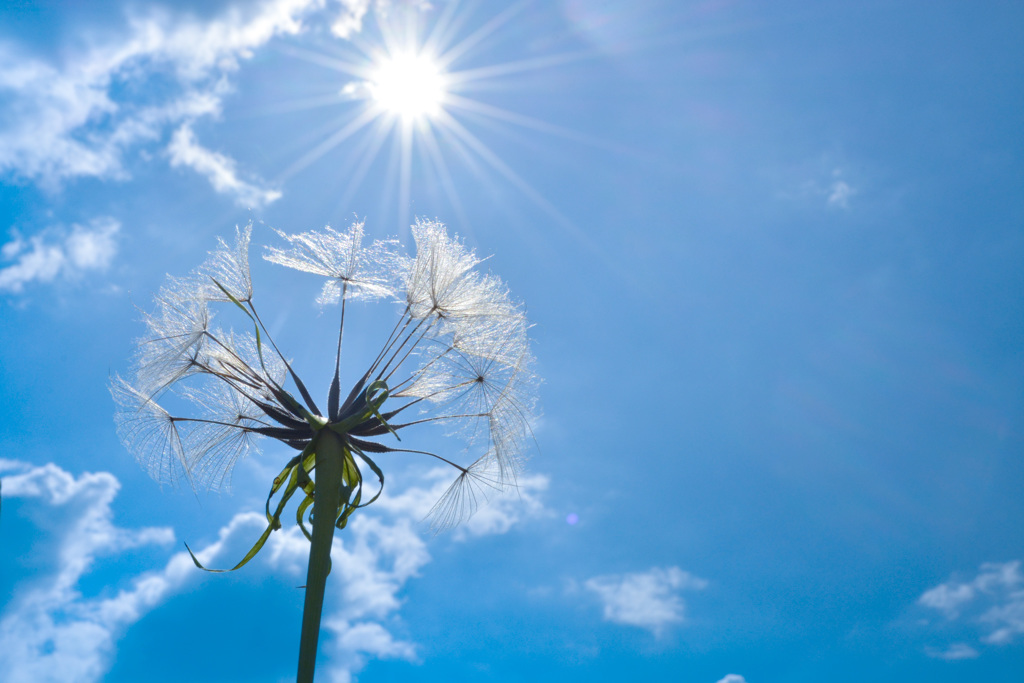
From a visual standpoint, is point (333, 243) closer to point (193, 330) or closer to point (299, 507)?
point (193, 330)

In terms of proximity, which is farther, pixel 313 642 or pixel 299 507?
pixel 299 507

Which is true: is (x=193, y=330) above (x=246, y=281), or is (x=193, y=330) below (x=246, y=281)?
below

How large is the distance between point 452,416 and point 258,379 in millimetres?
2634

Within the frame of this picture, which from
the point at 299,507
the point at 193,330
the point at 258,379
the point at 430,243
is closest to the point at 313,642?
the point at 299,507

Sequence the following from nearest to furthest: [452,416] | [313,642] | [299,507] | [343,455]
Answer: [313,642], [343,455], [299,507], [452,416]

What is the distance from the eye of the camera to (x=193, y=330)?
9.09 metres

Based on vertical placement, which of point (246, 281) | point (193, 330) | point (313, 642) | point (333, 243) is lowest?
point (313, 642)

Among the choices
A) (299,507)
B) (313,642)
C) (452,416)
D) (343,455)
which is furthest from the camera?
(452,416)

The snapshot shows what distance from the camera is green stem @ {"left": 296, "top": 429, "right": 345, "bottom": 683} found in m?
7.32

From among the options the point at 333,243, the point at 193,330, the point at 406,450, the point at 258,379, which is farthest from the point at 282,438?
the point at 333,243

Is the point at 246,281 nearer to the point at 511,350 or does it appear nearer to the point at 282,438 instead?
the point at 282,438

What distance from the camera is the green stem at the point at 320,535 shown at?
7320mm

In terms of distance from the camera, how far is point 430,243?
9711 mm

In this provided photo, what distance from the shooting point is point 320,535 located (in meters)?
7.81
